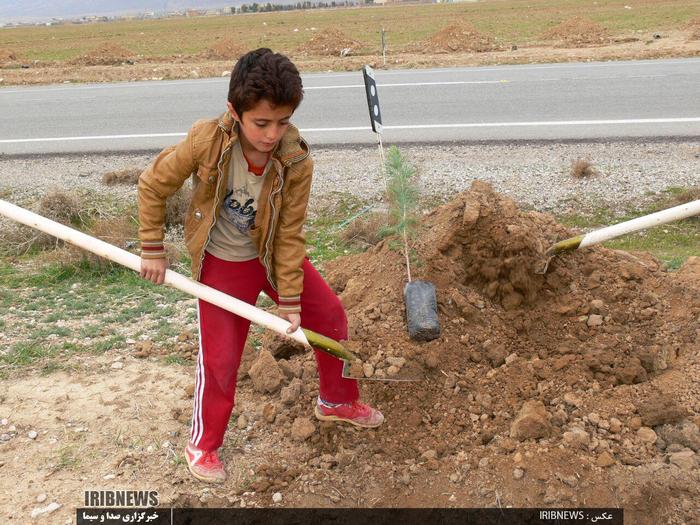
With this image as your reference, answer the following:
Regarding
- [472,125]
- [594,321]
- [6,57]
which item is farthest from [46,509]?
[6,57]

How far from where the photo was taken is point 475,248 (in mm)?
3984

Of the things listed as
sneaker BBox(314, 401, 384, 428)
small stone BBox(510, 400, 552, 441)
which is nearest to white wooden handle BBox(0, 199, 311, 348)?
sneaker BBox(314, 401, 384, 428)

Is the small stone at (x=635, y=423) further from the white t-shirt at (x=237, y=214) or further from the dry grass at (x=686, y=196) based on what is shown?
the dry grass at (x=686, y=196)

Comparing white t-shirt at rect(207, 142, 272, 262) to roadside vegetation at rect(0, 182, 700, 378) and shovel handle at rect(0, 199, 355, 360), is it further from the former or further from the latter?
roadside vegetation at rect(0, 182, 700, 378)

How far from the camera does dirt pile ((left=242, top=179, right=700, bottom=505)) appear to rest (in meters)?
2.98

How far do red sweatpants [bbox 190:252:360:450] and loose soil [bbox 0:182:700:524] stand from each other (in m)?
0.27

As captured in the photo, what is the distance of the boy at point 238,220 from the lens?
249cm

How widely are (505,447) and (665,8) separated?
90.2 ft

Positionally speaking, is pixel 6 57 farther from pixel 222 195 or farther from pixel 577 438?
pixel 577 438

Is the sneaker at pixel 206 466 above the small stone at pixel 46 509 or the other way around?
above

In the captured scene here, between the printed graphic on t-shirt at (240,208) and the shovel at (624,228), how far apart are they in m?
1.78

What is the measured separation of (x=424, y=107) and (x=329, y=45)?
9.00 metres

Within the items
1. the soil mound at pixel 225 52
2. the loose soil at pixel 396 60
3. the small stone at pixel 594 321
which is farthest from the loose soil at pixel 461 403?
the soil mound at pixel 225 52

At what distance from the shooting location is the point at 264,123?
250 centimetres
